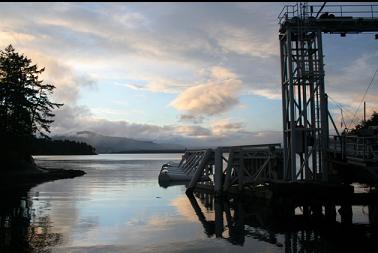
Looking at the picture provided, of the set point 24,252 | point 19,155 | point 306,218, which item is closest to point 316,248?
point 306,218

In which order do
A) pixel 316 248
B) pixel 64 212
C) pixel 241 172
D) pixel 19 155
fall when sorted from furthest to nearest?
pixel 19 155 < pixel 241 172 < pixel 64 212 < pixel 316 248

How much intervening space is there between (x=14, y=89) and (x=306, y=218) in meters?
50.6

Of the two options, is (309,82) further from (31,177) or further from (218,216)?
(31,177)

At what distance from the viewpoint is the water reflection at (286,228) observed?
58.6ft

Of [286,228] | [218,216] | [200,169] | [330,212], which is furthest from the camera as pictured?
[200,169]

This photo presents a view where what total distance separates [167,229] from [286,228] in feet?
18.5

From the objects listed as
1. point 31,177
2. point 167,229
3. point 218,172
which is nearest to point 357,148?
point 167,229

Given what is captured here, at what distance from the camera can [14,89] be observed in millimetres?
64125

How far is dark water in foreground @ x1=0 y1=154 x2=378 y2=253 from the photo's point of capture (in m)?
17.2

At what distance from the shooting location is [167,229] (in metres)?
21.3

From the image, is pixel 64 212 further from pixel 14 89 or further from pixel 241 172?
pixel 14 89

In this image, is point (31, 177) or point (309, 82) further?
point (31, 177)

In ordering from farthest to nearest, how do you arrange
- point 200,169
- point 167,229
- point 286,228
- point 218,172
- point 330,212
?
point 200,169, point 218,172, point 330,212, point 286,228, point 167,229

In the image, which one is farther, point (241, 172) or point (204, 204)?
point (241, 172)
